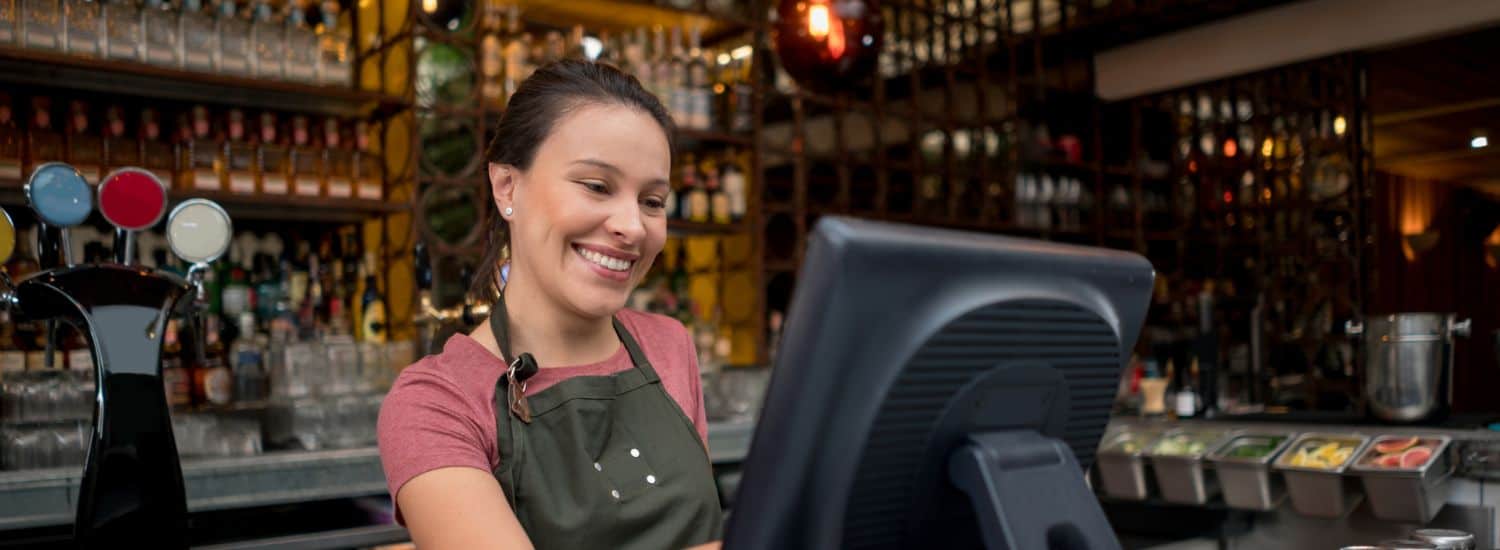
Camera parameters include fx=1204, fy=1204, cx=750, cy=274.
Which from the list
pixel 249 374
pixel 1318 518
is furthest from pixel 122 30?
pixel 1318 518

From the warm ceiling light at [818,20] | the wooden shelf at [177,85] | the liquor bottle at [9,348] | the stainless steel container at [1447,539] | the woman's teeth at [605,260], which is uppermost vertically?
the warm ceiling light at [818,20]

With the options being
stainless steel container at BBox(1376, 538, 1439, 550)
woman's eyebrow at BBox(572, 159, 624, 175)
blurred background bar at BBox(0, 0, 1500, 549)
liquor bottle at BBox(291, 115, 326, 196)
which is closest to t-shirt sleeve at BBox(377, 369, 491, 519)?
woman's eyebrow at BBox(572, 159, 624, 175)

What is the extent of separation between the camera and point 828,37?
9.22ft

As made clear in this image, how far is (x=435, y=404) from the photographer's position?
38.4 inches

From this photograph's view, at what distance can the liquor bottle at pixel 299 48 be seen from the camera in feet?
10.3

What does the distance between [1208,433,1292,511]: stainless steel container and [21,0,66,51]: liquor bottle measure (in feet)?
8.78

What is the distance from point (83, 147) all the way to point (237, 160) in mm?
345

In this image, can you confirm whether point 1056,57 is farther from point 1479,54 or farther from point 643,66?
point 643,66

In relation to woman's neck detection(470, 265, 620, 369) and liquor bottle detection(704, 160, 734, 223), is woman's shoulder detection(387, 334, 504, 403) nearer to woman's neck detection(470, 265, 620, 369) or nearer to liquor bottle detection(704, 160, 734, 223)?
woman's neck detection(470, 265, 620, 369)

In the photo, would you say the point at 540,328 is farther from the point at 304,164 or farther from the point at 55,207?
the point at 304,164

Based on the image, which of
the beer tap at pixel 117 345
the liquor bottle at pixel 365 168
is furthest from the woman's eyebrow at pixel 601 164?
the liquor bottle at pixel 365 168

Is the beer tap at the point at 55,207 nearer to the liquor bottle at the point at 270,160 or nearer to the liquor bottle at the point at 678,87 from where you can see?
the liquor bottle at the point at 270,160

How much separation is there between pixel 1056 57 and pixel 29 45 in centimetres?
408

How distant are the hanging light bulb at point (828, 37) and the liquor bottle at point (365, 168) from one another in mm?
1195
